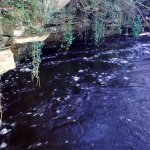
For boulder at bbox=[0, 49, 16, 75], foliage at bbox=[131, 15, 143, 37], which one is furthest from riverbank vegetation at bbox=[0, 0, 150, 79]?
boulder at bbox=[0, 49, 16, 75]

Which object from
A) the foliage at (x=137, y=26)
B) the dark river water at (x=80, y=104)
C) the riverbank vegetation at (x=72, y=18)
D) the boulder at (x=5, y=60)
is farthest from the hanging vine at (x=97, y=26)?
the boulder at (x=5, y=60)

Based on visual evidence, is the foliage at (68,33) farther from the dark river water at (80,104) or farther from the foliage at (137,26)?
the foliage at (137,26)

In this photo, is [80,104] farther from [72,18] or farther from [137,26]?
[137,26]

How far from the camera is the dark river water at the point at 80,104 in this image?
5.07 metres

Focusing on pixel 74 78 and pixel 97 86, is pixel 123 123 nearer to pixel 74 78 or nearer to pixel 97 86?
pixel 97 86

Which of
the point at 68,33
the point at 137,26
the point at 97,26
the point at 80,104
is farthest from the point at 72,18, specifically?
the point at 80,104

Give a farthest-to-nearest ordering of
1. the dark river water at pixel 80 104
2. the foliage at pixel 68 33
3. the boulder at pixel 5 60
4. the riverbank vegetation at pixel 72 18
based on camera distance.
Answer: the foliage at pixel 68 33
the riverbank vegetation at pixel 72 18
the boulder at pixel 5 60
the dark river water at pixel 80 104

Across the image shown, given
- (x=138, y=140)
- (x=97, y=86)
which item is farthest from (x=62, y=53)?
(x=138, y=140)

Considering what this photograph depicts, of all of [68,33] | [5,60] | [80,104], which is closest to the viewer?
[5,60]

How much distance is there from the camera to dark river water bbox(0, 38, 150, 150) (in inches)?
199

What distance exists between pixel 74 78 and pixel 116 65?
162 centimetres

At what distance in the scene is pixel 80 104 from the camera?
638 centimetres

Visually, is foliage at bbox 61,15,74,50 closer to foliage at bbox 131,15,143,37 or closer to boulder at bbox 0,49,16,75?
foliage at bbox 131,15,143,37

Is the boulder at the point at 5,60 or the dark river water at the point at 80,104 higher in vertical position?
the boulder at the point at 5,60
